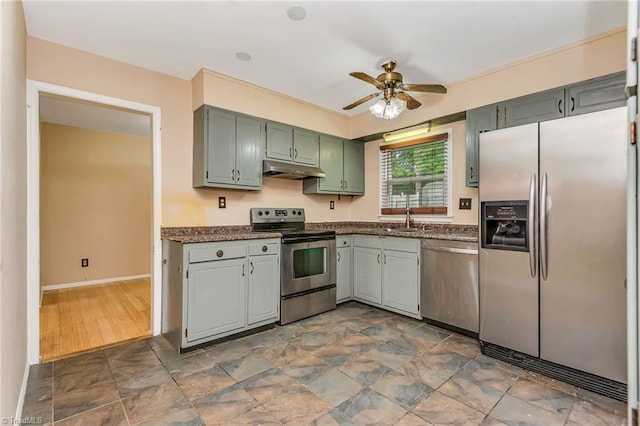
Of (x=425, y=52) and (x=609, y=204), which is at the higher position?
(x=425, y=52)

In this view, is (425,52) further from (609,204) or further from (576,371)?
(576,371)

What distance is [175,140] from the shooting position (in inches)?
120

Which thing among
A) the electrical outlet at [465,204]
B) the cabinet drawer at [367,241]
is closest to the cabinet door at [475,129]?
the electrical outlet at [465,204]

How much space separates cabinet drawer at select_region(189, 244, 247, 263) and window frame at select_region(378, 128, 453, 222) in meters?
2.19

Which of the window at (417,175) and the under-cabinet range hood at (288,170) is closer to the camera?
the under-cabinet range hood at (288,170)

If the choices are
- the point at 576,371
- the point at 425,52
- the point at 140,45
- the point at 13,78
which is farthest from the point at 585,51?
the point at 13,78

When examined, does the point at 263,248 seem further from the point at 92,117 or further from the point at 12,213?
the point at 92,117

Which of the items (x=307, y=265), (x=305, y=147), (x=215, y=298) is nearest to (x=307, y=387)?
(x=215, y=298)

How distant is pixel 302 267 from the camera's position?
3.33 meters

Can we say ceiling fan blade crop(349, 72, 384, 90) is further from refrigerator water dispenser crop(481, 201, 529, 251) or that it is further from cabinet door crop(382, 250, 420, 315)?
cabinet door crop(382, 250, 420, 315)

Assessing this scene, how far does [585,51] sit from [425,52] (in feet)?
4.12

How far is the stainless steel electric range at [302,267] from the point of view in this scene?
317 cm

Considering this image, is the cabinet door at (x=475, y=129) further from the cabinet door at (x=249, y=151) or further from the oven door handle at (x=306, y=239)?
the cabinet door at (x=249, y=151)

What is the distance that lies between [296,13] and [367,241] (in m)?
2.46
